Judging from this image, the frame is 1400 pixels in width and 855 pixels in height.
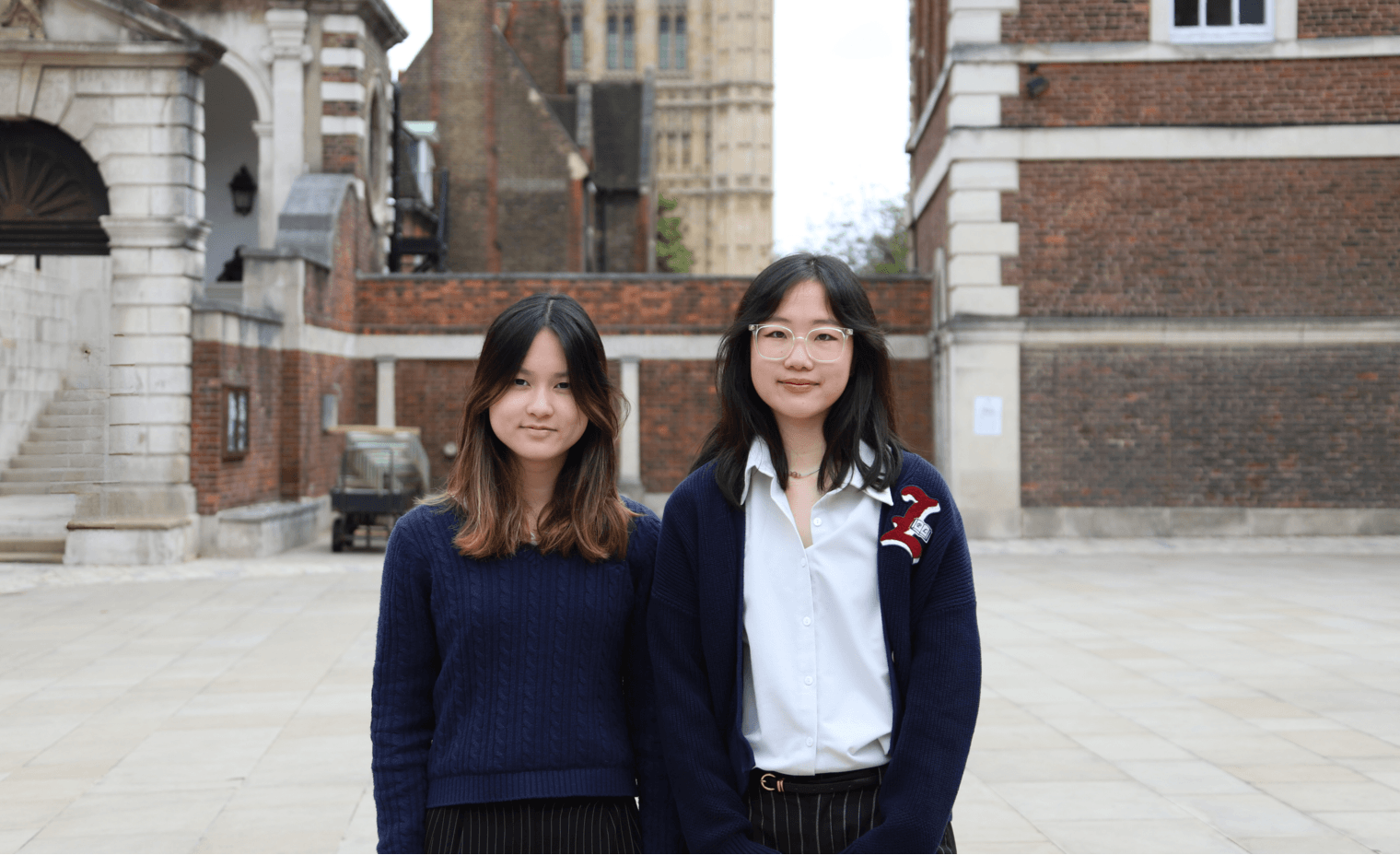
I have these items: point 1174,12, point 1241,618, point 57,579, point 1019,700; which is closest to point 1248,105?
point 1174,12

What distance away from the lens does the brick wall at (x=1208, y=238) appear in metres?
15.9

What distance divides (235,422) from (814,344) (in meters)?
13.1

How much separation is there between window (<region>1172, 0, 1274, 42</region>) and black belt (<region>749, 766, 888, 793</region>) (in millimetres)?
15975

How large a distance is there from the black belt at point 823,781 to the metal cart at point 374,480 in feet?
40.6

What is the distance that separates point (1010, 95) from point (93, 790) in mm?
13901

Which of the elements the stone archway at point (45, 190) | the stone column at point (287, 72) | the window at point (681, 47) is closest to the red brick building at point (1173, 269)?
the stone column at point (287, 72)

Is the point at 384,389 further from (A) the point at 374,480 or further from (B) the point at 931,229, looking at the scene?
(B) the point at 931,229

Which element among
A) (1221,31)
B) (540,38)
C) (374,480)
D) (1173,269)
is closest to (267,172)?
(374,480)

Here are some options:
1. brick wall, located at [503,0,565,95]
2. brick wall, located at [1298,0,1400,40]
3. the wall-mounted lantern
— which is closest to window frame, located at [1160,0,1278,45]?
brick wall, located at [1298,0,1400,40]

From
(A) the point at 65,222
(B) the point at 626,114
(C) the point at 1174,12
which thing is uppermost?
(B) the point at 626,114

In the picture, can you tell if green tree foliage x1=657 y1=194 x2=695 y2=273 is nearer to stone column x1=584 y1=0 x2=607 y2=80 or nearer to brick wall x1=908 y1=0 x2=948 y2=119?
stone column x1=584 y1=0 x2=607 y2=80

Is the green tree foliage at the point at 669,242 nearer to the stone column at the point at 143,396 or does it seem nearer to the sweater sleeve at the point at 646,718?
the stone column at the point at 143,396

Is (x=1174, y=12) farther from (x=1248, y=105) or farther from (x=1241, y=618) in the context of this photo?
(x=1241, y=618)

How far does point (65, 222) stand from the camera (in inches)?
524
